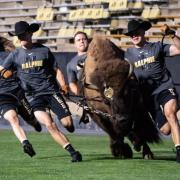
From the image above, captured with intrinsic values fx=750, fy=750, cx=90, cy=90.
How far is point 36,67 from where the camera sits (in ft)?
35.3

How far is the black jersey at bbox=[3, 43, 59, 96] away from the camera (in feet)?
35.3

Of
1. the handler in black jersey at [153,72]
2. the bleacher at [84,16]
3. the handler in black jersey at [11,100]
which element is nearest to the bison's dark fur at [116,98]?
the handler in black jersey at [153,72]

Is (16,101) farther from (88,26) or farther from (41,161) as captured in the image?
(88,26)

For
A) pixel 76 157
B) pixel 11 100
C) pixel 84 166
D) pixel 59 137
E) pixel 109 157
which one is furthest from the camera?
pixel 11 100

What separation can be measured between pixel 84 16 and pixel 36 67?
16.3 metres

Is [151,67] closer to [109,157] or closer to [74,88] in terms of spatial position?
[74,88]

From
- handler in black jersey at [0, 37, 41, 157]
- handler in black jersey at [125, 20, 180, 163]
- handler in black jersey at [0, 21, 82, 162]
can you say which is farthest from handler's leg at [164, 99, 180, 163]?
handler in black jersey at [0, 37, 41, 157]

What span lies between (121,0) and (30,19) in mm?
4674

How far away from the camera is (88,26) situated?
26875 mm

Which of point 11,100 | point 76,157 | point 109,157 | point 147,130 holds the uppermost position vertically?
point 11,100

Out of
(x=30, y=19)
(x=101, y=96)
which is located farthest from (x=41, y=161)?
(x=30, y=19)

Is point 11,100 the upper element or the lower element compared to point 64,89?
lower

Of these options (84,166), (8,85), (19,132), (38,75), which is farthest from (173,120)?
(8,85)

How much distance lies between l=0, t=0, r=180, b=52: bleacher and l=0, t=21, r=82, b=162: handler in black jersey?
40.8 ft
